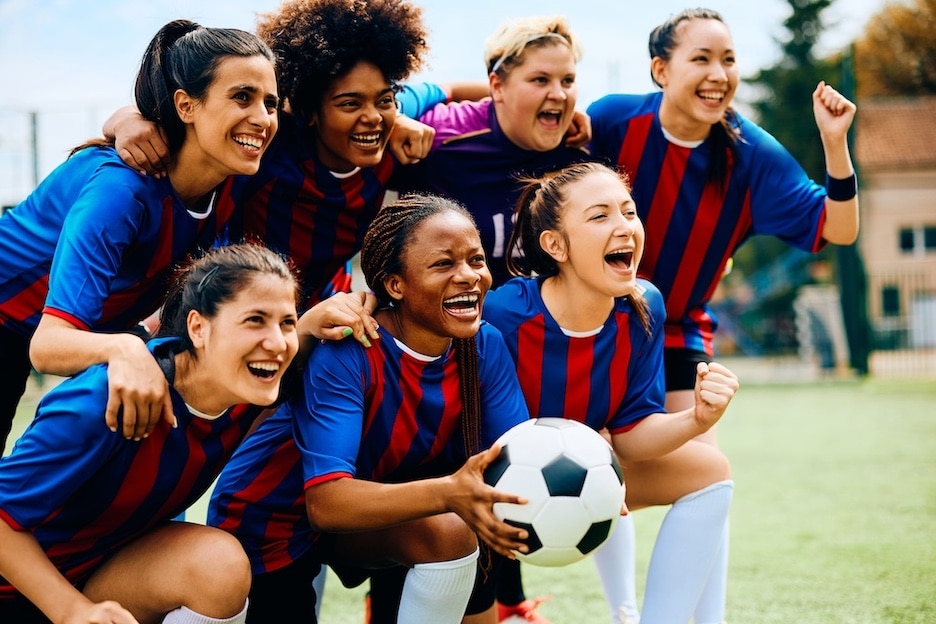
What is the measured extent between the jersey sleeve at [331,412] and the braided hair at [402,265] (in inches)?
11.0

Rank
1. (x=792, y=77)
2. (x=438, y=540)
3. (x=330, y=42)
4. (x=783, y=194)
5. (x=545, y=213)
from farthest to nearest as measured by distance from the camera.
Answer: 1. (x=792, y=77)
2. (x=783, y=194)
3. (x=330, y=42)
4. (x=545, y=213)
5. (x=438, y=540)

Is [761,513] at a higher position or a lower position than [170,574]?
lower

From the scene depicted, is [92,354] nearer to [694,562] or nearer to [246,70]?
[246,70]

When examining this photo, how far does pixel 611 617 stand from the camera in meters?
3.82

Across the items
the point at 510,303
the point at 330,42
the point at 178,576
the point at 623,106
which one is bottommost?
the point at 178,576

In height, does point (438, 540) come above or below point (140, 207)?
below

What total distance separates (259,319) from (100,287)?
47cm

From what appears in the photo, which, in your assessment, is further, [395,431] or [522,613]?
[522,613]

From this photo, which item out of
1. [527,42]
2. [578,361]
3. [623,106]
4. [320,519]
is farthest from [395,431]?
[623,106]

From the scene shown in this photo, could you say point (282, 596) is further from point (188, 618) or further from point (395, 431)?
point (395, 431)

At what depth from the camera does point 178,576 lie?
2.52 meters

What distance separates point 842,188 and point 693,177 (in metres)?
0.55

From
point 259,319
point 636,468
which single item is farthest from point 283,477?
point 636,468

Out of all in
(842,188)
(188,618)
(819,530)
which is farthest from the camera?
(819,530)
